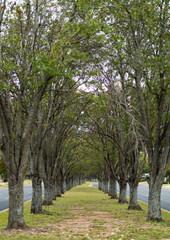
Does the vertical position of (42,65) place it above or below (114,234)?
above

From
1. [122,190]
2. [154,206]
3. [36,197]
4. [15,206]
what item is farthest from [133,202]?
[15,206]

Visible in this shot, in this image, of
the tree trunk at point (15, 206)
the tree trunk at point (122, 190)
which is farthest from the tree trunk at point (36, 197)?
the tree trunk at point (122, 190)

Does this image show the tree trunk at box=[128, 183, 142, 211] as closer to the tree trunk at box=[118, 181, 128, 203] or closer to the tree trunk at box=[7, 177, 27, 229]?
the tree trunk at box=[118, 181, 128, 203]

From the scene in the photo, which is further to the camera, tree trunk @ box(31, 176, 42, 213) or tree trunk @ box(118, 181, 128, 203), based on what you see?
tree trunk @ box(118, 181, 128, 203)

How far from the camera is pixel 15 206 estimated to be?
983 cm

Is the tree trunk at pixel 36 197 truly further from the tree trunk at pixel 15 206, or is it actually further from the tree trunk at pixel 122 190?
the tree trunk at pixel 122 190

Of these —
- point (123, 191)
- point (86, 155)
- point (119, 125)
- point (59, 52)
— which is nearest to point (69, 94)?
point (119, 125)

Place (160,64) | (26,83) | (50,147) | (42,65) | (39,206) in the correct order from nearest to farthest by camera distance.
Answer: (42,65) → (26,83) → (160,64) → (39,206) → (50,147)

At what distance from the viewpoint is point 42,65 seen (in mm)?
8891

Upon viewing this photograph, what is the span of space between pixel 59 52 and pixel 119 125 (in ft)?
32.4

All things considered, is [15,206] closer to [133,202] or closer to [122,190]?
[133,202]

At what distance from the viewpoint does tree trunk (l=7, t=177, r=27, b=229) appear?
9.77 meters

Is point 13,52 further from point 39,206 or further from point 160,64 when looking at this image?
point 39,206

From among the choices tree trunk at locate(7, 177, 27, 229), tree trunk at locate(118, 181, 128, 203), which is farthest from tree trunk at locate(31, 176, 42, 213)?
tree trunk at locate(118, 181, 128, 203)
